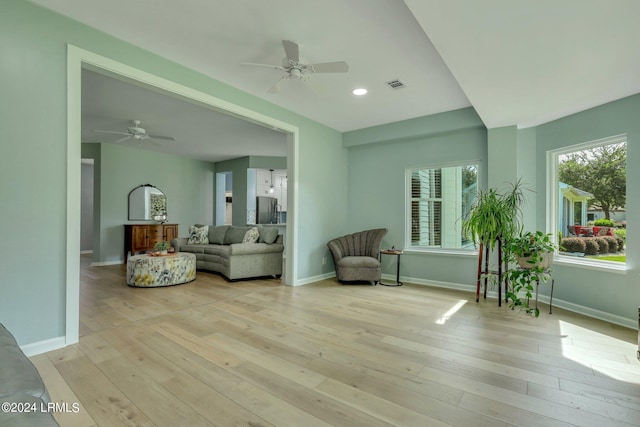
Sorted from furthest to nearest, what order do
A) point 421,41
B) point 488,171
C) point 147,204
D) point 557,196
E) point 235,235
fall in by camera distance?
point 147,204, point 235,235, point 488,171, point 557,196, point 421,41

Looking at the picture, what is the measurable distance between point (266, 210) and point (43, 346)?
256 inches

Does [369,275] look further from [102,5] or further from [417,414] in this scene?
[102,5]

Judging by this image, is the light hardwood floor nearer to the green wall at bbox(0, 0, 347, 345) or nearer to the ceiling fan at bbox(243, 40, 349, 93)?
the green wall at bbox(0, 0, 347, 345)

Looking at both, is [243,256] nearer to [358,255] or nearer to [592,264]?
[358,255]

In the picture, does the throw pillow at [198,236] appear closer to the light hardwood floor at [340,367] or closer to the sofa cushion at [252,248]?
→ the sofa cushion at [252,248]

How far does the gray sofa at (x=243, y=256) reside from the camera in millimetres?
5246

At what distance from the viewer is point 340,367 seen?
2.26 meters

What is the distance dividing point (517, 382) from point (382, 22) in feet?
9.62

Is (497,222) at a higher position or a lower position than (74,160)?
lower

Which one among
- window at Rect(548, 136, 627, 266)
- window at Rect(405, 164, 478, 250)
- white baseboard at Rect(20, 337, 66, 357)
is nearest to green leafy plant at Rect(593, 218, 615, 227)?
window at Rect(548, 136, 627, 266)

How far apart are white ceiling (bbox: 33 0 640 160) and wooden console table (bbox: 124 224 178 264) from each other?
4.00m

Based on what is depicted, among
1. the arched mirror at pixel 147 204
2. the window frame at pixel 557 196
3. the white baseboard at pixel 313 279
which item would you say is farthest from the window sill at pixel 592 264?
the arched mirror at pixel 147 204

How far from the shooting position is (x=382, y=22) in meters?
2.53

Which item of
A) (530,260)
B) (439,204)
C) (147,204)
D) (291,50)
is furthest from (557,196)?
(147,204)
